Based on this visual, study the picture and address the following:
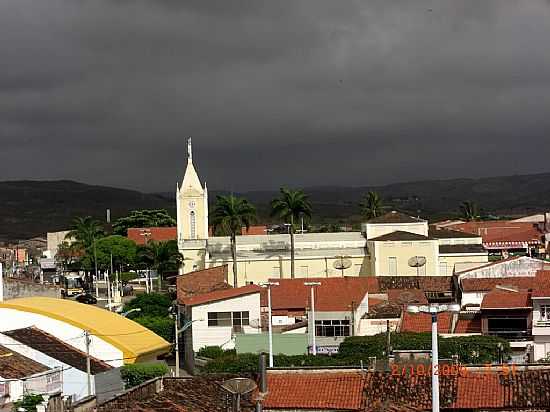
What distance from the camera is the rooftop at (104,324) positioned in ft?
129

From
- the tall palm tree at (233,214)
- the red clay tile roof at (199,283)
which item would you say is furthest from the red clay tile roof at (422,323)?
the tall palm tree at (233,214)

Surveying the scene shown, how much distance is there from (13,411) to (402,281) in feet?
156

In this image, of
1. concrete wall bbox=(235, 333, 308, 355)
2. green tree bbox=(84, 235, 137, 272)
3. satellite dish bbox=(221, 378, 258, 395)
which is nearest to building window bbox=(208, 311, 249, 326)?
concrete wall bbox=(235, 333, 308, 355)

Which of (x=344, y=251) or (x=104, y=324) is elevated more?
(x=344, y=251)

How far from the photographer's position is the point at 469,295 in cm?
5838

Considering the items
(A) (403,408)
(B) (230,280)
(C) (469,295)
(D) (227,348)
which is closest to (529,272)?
(C) (469,295)

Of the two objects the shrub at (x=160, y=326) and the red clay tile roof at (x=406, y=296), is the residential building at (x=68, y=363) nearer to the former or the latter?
the shrub at (x=160, y=326)

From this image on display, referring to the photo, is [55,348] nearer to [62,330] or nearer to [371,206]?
[62,330]

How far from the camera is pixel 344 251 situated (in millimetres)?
85625

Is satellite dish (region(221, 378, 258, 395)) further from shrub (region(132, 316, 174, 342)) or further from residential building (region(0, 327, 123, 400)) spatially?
shrub (region(132, 316, 174, 342))

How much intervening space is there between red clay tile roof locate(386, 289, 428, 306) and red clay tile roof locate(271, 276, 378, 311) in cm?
171

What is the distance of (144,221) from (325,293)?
3887 inches

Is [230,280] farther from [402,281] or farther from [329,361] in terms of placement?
[329,361]

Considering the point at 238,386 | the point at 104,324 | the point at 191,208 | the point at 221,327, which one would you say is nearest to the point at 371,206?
the point at 191,208
